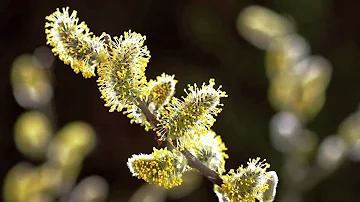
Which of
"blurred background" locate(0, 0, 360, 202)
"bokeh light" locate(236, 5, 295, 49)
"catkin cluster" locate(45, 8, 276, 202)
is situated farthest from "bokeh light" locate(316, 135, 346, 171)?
"catkin cluster" locate(45, 8, 276, 202)

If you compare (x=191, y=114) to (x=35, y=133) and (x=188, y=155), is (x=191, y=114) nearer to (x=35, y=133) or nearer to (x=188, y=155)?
(x=188, y=155)

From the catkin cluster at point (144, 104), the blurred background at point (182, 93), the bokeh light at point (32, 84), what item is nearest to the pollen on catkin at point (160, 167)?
the catkin cluster at point (144, 104)

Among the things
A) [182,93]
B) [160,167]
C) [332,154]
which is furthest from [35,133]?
[160,167]

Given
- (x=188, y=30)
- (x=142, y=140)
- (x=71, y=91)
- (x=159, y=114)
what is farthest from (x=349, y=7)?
(x=159, y=114)

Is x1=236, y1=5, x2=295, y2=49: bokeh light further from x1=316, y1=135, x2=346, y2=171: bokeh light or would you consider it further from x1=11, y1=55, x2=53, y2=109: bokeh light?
x1=11, y1=55, x2=53, y2=109: bokeh light

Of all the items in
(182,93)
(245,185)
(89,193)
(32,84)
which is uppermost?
(182,93)

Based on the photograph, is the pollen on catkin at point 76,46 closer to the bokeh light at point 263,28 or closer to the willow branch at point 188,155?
the willow branch at point 188,155
